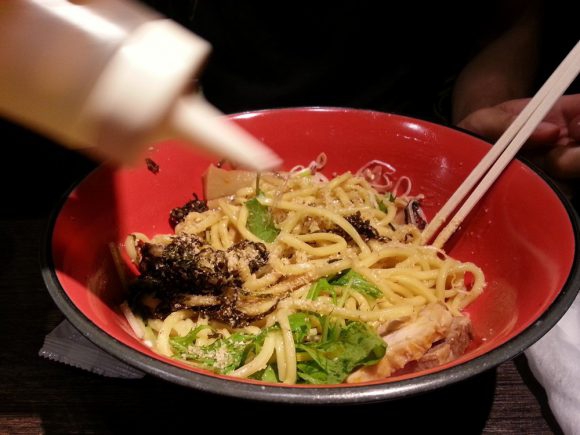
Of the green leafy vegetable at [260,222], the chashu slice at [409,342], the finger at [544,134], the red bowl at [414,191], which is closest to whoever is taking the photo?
the red bowl at [414,191]

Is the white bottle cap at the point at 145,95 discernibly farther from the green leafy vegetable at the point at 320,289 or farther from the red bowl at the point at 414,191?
the green leafy vegetable at the point at 320,289

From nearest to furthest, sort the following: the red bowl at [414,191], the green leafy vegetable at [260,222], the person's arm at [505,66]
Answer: the red bowl at [414,191] → the green leafy vegetable at [260,222] → the person's arm at [505,66]

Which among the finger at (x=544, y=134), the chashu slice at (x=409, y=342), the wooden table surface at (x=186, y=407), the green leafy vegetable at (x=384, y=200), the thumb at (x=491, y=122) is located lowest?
the wooden table surface at (x=186, y=407)

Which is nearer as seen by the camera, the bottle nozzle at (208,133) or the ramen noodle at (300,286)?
the bottle nozzle at (208,133)

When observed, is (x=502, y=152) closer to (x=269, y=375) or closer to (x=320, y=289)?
(x=320, y=289)

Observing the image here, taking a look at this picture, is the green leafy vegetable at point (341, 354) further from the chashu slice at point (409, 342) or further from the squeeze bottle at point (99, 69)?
the squeeze bottle at point (99, 69)

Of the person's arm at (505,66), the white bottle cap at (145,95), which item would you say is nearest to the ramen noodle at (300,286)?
the white bottle cap at (145,95)

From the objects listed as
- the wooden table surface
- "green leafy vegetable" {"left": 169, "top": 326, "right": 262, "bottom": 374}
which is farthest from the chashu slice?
"green leafy vegetable" {"left": 169, "top": 326, "right": 262, "bottom": 374}

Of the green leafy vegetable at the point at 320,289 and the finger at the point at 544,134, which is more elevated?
the finger at the point at 544,134
